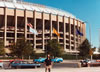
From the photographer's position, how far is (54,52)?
6100 centimetres

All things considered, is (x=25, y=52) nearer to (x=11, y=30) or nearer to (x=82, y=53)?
(x=82, y=53)

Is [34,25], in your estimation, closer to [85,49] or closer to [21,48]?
[85,49]

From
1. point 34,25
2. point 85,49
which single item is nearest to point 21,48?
point 85,49

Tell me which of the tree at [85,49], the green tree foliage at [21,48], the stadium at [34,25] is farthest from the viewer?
the stadium at [34,25]

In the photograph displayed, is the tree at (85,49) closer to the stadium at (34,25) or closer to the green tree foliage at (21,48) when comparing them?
the stadium at (34,25)

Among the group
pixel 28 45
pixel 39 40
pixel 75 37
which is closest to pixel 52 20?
pixel 39 40

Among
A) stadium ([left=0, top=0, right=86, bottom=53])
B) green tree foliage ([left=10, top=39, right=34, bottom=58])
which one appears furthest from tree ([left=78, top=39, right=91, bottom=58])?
green tree foliage ([left=10, top=39, right=34, bottom=58])

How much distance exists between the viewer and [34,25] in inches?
3007

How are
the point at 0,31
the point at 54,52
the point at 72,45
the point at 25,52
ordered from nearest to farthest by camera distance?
the point at 25,52 < the point at 54,52 < the point at 0,31 < the point at 72,45

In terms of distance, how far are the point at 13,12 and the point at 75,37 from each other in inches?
1183

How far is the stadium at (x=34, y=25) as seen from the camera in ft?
239

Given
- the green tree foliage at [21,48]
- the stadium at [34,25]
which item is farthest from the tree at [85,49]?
the green tree foliage at [21,48]

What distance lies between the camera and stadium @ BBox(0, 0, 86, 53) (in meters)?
72.9

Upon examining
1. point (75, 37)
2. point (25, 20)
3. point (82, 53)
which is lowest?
point (82, 53)
